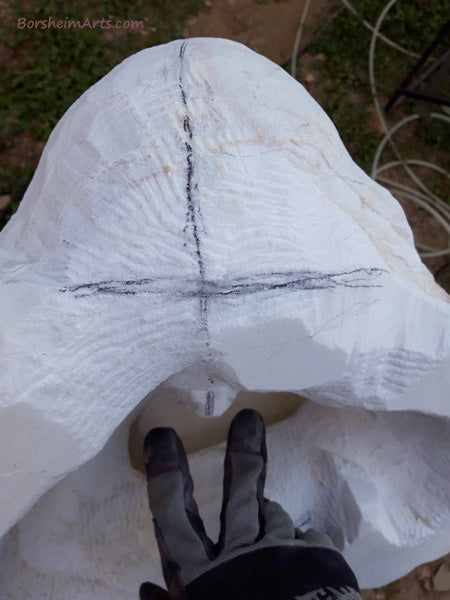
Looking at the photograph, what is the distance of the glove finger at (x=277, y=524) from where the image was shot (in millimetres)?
1043

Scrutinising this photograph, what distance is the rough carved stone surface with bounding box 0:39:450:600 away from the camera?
78cm

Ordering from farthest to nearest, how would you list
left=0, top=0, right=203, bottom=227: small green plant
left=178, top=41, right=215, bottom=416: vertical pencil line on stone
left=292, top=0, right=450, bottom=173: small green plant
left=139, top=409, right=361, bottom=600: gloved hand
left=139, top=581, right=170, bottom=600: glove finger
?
left=292, top=0, right=450, bottom=173: small green plant < left=0, top=0, right=203, bottom=227: small green plant < left=139, top=581, right=170, bottom=600: glove finger < left=139, top=409, right=361, bottom=600: gloved hand < left=178, top=41, right=215, bottom=416: vertical pencil line on stone

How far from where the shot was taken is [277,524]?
106cm

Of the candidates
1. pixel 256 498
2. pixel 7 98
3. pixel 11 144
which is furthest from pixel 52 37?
pixel 256 498

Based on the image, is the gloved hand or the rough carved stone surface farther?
the gloved hand

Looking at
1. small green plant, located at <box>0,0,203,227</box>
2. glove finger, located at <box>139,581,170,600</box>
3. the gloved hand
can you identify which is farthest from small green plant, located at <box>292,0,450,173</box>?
glove finger, located at <box>139,581,170,600</box>

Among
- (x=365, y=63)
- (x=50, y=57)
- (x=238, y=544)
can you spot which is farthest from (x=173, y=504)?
(x=365, y=63)

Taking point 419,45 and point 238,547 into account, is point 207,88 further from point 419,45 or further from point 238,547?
point 419,45

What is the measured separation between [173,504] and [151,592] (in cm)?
20

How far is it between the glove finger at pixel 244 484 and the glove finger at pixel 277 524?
0.7 inches

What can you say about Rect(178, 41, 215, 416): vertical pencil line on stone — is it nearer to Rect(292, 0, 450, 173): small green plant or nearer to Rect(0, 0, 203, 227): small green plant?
Rect(0, 0, 203, 227): small green plant

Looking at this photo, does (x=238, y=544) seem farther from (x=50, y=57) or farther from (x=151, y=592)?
(x=50, y=57)

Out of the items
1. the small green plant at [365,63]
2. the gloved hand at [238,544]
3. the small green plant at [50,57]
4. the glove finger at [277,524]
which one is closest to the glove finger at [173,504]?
the gloved hand at [238,544]

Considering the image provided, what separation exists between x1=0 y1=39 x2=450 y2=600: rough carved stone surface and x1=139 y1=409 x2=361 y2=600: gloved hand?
21 cm
